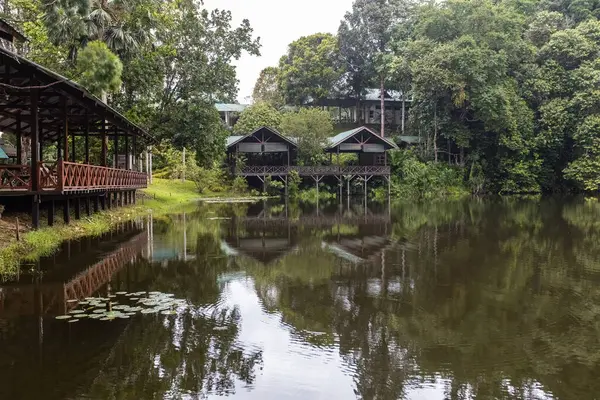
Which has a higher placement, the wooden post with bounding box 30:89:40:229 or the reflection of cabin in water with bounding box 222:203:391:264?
the wooden post with bounding box 30:89:40:229

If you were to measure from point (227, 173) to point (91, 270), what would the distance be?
32.6m

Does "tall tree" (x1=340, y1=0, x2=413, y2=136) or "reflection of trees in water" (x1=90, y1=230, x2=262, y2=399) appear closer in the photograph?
"reflection of trees in water" (x1=90, y1=230, x2=262, y2=399)

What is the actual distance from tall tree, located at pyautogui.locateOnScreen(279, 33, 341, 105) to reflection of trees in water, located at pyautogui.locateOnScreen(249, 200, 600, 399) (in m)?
44.2

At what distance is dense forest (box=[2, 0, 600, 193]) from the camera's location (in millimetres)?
30531

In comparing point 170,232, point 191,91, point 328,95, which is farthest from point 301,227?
point 328,95

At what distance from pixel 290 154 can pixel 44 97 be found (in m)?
29.8

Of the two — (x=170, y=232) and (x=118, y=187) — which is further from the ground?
(x=118, y=187)

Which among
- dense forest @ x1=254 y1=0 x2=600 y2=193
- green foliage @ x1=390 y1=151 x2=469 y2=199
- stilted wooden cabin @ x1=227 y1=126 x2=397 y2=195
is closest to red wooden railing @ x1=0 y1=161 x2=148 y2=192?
stilted wooden cabin @ x1=227 y1=126 x2=397 y2=195

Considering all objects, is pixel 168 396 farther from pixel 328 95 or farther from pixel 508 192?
pixel 328 95

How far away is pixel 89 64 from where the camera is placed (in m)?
19.6

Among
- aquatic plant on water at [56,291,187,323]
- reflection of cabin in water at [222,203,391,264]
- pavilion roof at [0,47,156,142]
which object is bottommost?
aquatic plant on water at [56,291,187,323]

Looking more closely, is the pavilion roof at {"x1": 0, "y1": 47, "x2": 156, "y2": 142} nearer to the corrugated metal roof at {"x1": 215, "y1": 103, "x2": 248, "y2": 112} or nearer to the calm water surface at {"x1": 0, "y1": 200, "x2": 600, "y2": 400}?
→ the calm water surface at {"x1": 0, "y1": 200, "x2": 600, "y2": 400}

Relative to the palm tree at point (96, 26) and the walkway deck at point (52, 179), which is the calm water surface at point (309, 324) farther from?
the palm tree at point (96, 26)

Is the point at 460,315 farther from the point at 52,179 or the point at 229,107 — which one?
the point at 229,107
